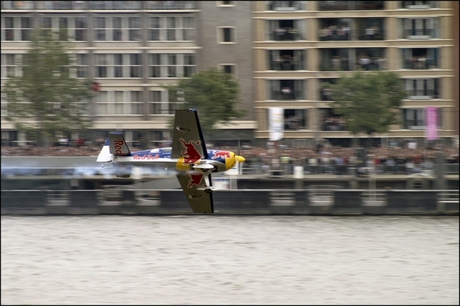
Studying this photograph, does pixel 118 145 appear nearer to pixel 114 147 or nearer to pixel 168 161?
pixel 114 147

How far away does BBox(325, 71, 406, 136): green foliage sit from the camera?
36569 mm

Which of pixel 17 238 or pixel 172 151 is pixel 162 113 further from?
pixel 172 151

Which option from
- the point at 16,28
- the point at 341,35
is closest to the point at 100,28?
the point at 16,28

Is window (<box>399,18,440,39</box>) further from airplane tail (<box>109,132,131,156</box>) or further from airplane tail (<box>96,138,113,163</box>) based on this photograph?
airplane tail (<box>96,138,113,163</box>)

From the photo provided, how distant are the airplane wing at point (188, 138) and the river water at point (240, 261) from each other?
3626cm

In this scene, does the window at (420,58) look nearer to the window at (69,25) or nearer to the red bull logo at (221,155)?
the window at (69,25)

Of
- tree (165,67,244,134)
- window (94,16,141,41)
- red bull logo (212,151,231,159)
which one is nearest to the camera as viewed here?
red bull logo (212,151,231,159)

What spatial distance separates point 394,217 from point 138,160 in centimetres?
4124

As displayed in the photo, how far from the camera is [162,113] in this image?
37.5m

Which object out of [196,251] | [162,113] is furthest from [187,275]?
[162,113]

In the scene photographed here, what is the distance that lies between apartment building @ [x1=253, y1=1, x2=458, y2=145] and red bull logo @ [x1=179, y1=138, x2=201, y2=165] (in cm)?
3237

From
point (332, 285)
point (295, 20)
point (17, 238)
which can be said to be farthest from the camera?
point (17, 238)

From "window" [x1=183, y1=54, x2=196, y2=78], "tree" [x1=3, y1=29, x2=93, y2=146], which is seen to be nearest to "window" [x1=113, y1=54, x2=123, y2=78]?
"tree" [x1=3, y1=29, x2=93, y2=146]

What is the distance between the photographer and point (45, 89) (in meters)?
42.0
